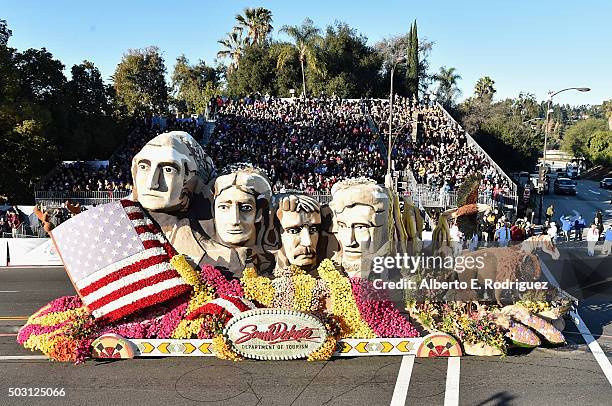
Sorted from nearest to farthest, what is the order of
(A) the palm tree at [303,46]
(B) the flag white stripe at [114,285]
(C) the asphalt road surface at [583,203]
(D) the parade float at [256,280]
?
(D) the parade float at [256,280] → (B) the flag white stripe at [114,285] → (C) the asphalt road surface at [583,203] → (A) the palm tree at [303,46]

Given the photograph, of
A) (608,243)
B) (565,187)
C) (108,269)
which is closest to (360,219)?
(108,269)

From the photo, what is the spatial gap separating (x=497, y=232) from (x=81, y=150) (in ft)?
79.3

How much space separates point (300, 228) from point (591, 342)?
6967mm

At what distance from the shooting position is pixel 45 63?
97.6 feet

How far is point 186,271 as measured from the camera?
11.2 m

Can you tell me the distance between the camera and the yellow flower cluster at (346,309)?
420 inches

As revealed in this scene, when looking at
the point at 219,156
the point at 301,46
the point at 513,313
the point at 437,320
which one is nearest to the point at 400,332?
the point at 437,320

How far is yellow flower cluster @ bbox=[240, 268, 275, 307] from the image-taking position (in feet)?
35.8

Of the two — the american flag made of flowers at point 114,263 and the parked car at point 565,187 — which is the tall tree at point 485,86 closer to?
the parked car at point 565,187

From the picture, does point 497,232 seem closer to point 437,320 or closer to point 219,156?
point 437,320

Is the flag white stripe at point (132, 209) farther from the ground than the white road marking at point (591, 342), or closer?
farther from the ground

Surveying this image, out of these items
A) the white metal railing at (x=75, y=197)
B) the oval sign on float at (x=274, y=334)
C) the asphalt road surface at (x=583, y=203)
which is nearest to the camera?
the oval sign on float at (x=274, y=334)

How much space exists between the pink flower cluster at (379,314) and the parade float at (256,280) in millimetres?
23

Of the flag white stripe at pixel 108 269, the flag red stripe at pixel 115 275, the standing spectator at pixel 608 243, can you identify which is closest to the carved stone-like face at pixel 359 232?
the flag red stripe at pixel 115 275
